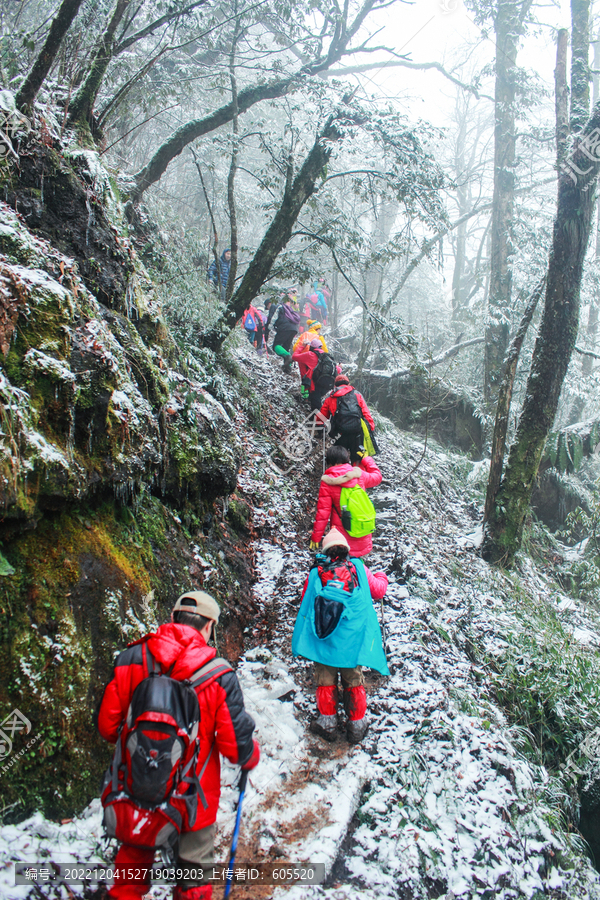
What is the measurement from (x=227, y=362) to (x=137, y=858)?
7193 millimetres

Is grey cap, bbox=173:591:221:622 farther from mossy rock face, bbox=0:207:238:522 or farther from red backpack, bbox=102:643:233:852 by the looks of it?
mossy rock face, bbox=0:207:238:522

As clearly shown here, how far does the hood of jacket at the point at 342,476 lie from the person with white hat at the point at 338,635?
1264 millimetres

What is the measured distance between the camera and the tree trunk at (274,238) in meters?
7.21

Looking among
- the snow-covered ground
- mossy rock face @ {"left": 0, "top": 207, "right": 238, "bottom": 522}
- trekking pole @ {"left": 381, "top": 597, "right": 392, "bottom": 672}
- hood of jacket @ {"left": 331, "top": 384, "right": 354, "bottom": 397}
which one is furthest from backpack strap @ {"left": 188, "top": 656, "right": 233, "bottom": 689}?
hood of jacket @ {"left": 331, "top": 384, "right": 354, "bottom": 397}

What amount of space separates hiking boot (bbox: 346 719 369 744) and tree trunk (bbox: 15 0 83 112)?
6090mm

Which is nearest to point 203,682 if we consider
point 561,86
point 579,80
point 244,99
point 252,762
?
point 252,762

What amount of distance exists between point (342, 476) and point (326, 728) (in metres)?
2.46

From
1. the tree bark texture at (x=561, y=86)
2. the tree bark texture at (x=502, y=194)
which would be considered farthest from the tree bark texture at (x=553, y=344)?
the tree bark texture at (x=502, y=194)

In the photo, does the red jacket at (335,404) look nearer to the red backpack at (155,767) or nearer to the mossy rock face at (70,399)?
the mossy rock face at (70,399)

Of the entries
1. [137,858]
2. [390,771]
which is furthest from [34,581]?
[390,771]

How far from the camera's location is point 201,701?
2.19 metres

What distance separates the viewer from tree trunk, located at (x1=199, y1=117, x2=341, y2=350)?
7.21m

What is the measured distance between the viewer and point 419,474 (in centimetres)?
984

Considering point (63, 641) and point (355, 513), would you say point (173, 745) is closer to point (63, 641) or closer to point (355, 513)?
point (63, 641)
